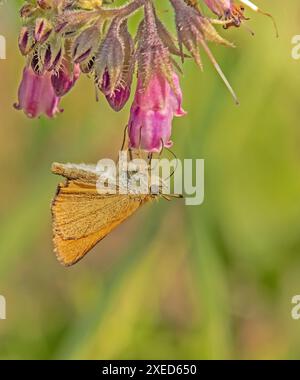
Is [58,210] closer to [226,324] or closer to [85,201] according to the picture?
[85,201]

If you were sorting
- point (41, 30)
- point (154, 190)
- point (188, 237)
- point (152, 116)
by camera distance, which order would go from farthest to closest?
1. point (188, 237)
2. point (154, 190)
3. point (152, 116)
4. point (41, 30)

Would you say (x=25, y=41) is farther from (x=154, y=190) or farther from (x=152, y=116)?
(x=154, y=190)

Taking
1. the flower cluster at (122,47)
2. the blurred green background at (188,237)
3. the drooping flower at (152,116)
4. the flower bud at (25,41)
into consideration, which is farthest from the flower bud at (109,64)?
the blurred green background at (188,237)

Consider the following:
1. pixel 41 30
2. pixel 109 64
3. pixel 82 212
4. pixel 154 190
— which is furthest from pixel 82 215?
pixel 41 30

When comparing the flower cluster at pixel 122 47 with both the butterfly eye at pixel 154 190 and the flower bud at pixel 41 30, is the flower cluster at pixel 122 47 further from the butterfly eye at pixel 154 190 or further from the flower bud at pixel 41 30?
the butterfly eye at pixel 154 190

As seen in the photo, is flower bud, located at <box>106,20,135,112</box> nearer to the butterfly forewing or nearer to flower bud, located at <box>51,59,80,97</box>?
flower bud, located at <box>51,59,80,97</box>
